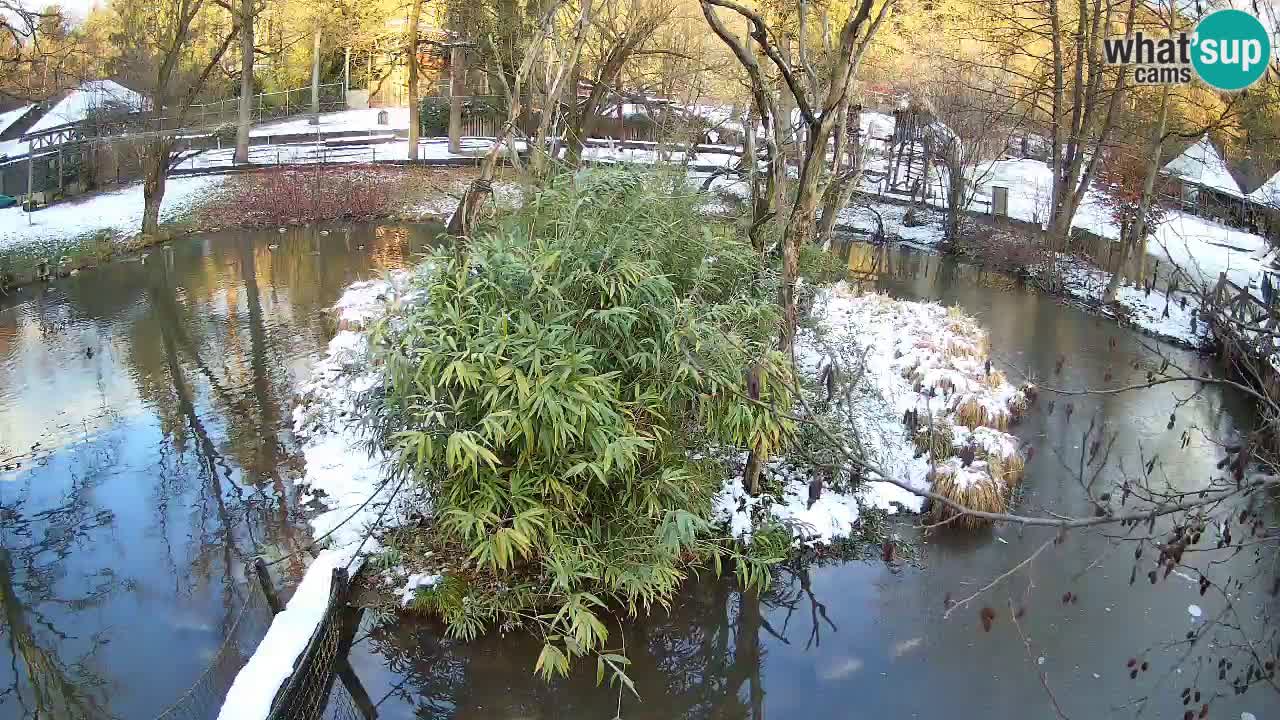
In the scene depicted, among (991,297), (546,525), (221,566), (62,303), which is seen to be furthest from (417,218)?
(546,525)

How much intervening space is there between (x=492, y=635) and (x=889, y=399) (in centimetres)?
521

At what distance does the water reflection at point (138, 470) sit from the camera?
6.36 metres

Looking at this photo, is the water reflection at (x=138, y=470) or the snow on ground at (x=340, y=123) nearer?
the water reflection at (x=138, y=470)

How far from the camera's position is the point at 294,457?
9.16 meters

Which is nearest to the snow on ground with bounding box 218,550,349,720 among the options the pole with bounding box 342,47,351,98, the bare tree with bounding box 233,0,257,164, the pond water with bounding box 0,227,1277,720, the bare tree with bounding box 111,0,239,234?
the pond water with bounding box 0,227,1277,720

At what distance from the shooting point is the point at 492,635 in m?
6.62

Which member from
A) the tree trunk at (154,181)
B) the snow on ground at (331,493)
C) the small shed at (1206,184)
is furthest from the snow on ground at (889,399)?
the tree trunk at (154,181)

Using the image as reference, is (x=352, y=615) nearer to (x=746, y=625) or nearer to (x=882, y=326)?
(x=746, y=625)

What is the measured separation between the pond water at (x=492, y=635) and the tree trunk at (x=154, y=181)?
603 cm

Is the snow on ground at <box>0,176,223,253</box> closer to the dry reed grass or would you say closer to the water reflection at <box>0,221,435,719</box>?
the water reflection at <box>0,221,435,719</box>

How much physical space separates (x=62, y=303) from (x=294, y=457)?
6917 mm

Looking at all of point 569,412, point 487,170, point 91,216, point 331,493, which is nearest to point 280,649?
point 569,412

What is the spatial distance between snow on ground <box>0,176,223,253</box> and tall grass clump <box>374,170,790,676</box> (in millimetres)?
11963

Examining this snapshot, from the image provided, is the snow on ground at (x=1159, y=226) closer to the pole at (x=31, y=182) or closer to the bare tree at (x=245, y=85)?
the bare tree at (x=245, y=85)
